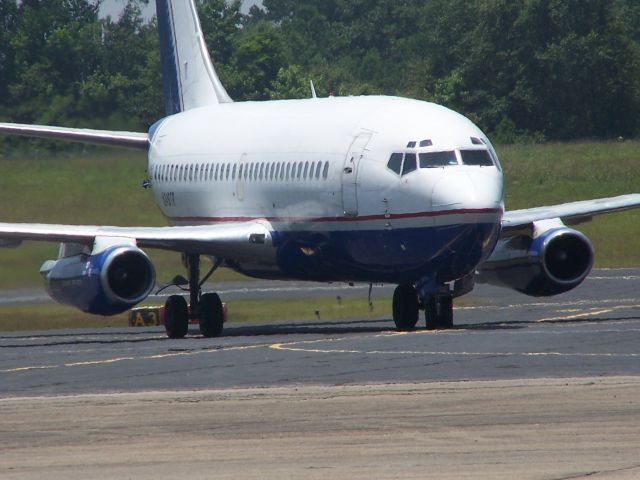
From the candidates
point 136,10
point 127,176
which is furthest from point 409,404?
point 136,10

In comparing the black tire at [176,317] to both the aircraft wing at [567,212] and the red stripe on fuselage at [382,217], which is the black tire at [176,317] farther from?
the aircraft wing at [567,212]

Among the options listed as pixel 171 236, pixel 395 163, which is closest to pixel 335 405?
pixel 395 163

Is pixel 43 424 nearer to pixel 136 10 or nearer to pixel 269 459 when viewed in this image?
pixel 269 459

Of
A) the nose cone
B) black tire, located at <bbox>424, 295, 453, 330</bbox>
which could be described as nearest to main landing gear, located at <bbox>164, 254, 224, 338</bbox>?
black tire, located at <bbox>424, 295, 453, 330</bbox>

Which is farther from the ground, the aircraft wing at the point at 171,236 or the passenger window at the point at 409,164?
the passenger window at the point at 409,164

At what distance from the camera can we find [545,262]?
1389 inches

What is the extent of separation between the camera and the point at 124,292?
33469 millimetres

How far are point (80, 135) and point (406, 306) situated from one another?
988 centimetres

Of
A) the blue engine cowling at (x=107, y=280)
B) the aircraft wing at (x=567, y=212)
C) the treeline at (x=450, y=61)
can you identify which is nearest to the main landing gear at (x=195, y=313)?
the blue engine cowling at (x=107, y=280)

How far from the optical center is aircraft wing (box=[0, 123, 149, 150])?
127 feet

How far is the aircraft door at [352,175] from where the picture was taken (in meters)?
32.9

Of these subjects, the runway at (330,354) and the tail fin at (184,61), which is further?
the tail fin at (184,61)

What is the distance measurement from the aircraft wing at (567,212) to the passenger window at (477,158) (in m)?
2.63

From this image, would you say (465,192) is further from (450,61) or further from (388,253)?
A: (450,61)
